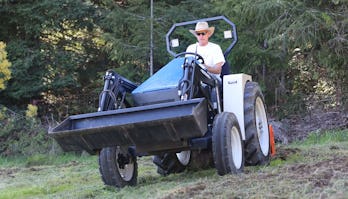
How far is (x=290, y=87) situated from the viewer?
13.2 m

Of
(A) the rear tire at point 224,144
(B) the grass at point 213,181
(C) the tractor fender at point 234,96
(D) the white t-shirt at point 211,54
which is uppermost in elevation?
(D) the white t-shirt at point 211,54

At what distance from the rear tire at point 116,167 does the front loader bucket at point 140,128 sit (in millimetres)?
294

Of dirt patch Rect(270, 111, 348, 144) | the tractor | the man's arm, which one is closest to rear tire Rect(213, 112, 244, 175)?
the tractor

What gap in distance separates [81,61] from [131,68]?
2.26 m

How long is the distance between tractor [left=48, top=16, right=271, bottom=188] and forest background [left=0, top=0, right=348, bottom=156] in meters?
3.89

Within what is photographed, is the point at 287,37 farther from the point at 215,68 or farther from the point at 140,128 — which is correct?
the point at 140,128

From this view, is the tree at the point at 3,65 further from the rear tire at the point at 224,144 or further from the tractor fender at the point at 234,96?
the rear tire at the point at 224,144

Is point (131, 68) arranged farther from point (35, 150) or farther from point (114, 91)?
point (114, 91)

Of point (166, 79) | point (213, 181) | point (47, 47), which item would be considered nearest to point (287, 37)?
point (166, 79)

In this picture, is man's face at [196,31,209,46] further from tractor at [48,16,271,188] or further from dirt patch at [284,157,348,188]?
dirt patch at [284,157,348,188]

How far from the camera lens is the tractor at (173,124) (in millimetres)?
5117

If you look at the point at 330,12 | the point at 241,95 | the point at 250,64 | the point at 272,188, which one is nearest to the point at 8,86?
the point at 250,64

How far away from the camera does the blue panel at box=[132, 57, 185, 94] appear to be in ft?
19.4

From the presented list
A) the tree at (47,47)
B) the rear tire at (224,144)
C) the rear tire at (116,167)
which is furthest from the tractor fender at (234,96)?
the tree at (47,47)
